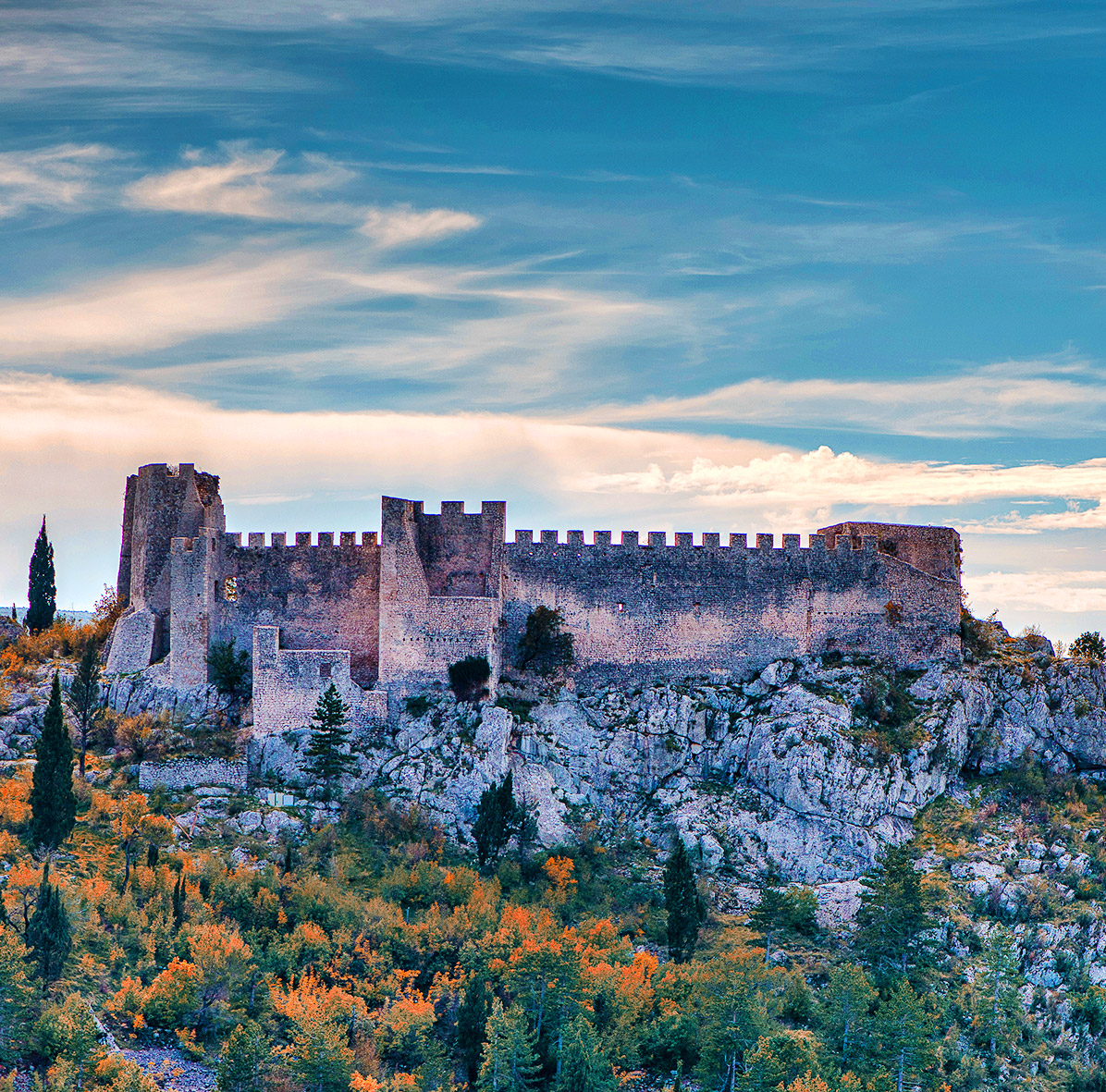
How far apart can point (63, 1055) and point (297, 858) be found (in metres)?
11.8

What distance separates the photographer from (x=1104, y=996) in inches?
2217

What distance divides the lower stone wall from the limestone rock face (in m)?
1.15

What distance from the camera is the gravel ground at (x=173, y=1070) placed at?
4709 centimetres

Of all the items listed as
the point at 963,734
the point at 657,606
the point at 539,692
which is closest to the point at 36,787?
the point at 539,692

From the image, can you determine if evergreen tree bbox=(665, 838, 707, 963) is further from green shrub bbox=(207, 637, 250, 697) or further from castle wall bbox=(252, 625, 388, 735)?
green shrub bbox=(207, 637, 250, 697)

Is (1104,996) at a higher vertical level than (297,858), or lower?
lower

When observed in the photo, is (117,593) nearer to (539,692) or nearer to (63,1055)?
(539,692)

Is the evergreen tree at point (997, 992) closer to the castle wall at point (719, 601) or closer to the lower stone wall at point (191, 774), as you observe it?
the castle wall at point (719, 601)

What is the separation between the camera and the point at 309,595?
64.4 metres

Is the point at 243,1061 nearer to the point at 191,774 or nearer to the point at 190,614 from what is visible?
the point at 191,774

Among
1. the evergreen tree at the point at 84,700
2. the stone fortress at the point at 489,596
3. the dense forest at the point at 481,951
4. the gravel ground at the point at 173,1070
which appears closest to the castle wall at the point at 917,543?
→ the stone fortress at the point at 489,596

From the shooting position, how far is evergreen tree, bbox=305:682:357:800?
59.0m

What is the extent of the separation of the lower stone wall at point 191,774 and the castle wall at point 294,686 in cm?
218

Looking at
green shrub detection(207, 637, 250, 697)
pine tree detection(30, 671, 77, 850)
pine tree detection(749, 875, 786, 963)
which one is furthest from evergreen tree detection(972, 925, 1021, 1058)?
pine tree detection(30, 671, 77, 850)
